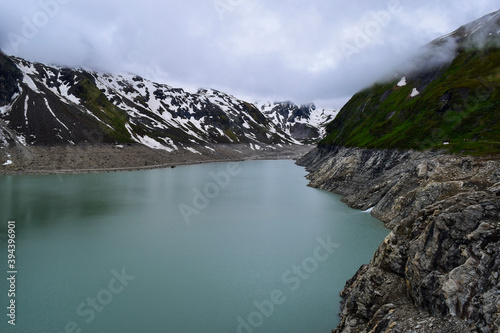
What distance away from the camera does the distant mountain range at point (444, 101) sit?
4241cm

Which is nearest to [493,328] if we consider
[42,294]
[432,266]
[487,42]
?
[432,266]

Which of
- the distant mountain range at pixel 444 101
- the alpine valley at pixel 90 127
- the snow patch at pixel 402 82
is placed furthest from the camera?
the alpine valley at pixel 90 127

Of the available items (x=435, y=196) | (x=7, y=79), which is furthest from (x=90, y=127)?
(x=435, y=196)

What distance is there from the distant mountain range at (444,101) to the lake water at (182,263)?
1698cm

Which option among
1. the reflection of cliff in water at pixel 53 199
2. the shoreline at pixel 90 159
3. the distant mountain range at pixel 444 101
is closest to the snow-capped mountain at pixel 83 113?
the shoreline at pixel 90 159

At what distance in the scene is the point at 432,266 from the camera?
12133 millimetres

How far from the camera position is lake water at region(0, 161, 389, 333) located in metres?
16.4

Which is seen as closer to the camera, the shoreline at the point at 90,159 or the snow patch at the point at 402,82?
the shoreline at the point at 90,159

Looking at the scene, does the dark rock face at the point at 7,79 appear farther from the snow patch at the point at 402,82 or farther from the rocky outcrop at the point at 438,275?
the rocky outcrop at the point at 438,275

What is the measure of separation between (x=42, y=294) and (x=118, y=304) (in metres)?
5.13

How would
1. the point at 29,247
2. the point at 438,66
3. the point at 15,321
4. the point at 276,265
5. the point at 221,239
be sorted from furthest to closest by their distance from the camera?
the point at 438,66 → the point at 221,239 → the point at 29,247 → the point at 276,265 → the point at 15,321

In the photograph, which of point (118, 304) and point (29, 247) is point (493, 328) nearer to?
point (118, 304)

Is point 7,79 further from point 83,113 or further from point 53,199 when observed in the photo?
point 53,199

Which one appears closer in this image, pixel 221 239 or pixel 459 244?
pixel 459 244
